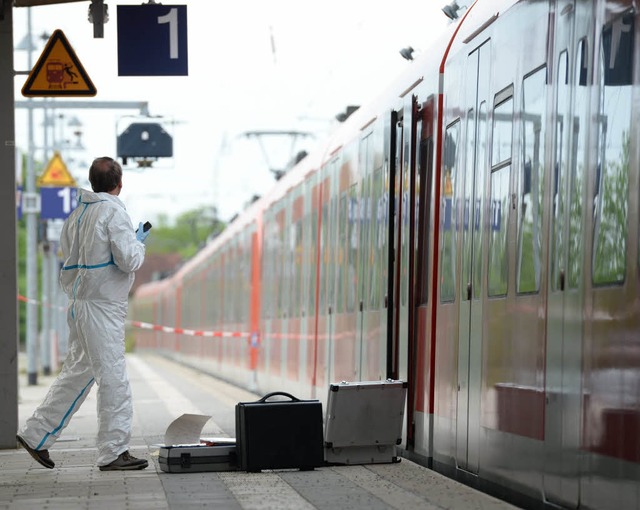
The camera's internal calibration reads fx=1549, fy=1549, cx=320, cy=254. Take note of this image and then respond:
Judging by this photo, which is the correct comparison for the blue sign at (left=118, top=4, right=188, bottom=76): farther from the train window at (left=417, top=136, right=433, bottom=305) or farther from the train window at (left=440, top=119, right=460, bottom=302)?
the train window at (left=440, top=119, right=460, bottom=302)

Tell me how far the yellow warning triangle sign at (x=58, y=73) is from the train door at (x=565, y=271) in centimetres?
525

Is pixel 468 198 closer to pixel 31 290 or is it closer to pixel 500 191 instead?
pixel 500 191

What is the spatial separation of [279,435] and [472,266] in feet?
→ 5.55

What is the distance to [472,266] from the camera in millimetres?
8922

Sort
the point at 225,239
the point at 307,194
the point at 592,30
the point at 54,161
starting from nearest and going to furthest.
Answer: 1. the point at 592,30
2. the point at 307,194
3. the point at 54,161
4. the point at 225,239

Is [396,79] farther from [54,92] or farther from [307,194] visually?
[307,194]

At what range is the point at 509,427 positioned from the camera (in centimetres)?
788

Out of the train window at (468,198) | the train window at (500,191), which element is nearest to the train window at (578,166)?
the train window at (500,191)

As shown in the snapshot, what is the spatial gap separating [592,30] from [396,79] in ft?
17.9

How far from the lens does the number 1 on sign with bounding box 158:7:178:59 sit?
1223cm

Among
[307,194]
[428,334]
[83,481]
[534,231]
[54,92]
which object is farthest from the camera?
[307,194]

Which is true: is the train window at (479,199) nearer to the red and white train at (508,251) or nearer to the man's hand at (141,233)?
the red and white train at (508,251)

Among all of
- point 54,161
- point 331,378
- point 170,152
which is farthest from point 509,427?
point 54,161

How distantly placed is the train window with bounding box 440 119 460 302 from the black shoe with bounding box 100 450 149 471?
2.14m
